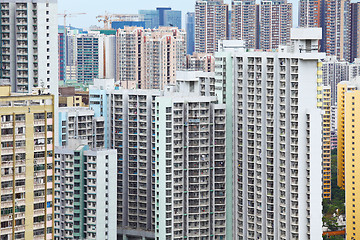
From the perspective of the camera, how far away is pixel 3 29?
6838 centimetres

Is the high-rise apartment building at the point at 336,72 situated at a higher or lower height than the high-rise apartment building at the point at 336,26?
lower

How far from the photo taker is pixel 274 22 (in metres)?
175

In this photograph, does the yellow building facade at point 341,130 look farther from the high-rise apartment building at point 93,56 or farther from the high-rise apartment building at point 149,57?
the high-rise apartment building at point 93,56

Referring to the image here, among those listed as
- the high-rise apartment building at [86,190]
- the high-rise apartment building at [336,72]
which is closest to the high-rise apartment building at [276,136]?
the high-rise apartment building at [86,190]

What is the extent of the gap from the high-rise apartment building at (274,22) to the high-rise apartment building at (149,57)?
101ft

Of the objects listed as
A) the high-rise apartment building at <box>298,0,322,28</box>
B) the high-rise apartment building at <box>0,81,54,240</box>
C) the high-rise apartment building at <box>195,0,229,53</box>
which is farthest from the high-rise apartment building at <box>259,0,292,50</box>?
the high-rise apartment building at <box>0,81,54,240</box>

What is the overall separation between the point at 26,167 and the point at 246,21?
445 ft

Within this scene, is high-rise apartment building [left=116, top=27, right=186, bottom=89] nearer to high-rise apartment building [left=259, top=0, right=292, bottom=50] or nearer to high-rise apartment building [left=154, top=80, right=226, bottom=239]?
high-rise apartment building [left=259, top=0, right=292, bottom=50]

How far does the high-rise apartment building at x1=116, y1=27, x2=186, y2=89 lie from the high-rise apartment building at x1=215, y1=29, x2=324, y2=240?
57.1 m

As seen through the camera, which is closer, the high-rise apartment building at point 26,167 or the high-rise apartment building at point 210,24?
the high-rise apartment building at point 26,167

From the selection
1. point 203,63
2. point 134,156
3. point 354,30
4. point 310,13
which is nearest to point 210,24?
point 310,13

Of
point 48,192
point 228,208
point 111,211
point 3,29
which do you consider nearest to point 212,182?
point 228,208

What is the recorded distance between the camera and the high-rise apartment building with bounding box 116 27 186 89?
131750mm

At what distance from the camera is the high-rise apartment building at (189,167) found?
68.3 metres
